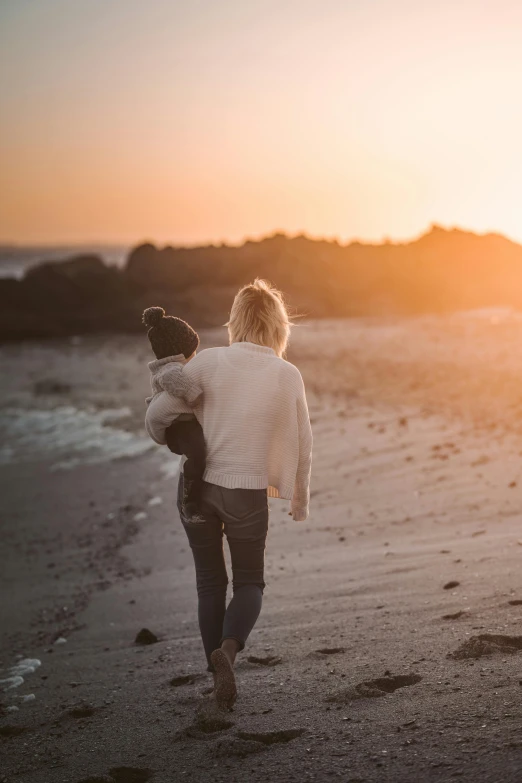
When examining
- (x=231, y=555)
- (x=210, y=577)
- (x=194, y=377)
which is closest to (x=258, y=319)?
(x=194, y=377)

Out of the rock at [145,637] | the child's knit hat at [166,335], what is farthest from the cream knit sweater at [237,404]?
the rock at [145,637]

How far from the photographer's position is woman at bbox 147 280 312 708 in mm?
3404

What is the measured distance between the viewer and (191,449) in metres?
3.43

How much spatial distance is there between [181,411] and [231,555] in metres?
0.69

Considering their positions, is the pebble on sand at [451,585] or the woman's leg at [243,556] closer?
the woman's leg at [243,556]

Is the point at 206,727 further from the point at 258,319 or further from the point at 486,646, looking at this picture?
the point at 258,319

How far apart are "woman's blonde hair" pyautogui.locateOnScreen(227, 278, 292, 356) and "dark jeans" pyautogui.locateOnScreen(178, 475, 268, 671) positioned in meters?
0.67

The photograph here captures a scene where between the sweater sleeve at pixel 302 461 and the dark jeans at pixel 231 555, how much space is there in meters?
0.22

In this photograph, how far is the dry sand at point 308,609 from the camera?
118 inches

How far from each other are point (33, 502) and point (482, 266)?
2457 cm

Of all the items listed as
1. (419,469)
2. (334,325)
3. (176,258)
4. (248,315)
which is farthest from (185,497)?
(176,258)

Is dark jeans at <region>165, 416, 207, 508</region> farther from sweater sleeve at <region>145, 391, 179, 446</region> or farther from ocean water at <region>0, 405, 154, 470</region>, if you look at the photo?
ocean water at <region>0, 405, 154, 470</region>

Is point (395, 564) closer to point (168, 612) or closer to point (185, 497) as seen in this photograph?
point (168, 612)

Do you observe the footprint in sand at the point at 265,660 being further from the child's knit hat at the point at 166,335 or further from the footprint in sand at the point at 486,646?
the child's knit hat at the point at 166,335
